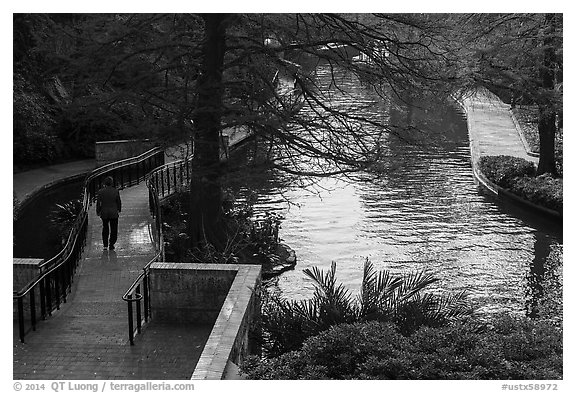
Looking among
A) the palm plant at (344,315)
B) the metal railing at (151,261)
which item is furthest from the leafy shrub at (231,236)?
the palm plant at (344,315)

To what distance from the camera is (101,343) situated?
1067cm

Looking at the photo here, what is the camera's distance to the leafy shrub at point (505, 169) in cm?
2466

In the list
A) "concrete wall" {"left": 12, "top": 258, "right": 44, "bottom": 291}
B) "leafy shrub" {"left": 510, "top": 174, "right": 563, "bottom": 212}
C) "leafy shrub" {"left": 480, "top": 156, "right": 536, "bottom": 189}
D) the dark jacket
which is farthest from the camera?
"leafy shrub" {"left": 480, "top": 156, "right": 536, "bottom": 189}

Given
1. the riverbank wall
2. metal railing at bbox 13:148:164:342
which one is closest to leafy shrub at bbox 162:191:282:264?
metal railing at bbox 13:148:164:342

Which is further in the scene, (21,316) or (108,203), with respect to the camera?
(108,203)

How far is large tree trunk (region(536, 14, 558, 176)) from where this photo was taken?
73.5ft

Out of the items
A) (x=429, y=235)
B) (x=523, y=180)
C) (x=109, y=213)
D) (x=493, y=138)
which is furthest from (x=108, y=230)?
(x=493, y=138)

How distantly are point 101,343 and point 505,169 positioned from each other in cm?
1754

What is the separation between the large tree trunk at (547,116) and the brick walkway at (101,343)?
43.8 feet

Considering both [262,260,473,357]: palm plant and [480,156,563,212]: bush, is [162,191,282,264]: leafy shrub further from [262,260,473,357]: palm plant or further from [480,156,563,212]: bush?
[480,156,563,212]: bush

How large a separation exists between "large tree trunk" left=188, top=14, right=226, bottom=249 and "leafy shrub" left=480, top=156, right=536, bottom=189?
1155 cm

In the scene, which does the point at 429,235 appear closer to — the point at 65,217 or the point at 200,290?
the point at 65,217

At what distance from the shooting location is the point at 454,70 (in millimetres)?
17344
